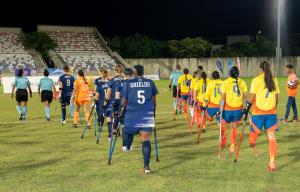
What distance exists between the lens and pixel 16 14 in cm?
8762

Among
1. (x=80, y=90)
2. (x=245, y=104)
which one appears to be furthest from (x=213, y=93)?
(x=80, y=90)

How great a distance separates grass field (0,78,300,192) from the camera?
9.12 meters

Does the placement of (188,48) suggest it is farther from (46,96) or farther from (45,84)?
(46,96)

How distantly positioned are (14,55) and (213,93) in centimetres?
6121

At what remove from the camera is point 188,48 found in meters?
89.5

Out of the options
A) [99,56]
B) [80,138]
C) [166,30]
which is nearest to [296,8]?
[166,30]

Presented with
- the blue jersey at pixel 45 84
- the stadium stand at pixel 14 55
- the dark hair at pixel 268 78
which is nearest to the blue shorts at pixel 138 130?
the dark hair at pixel 268 78

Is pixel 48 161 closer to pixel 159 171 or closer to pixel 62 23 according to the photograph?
pixel 159 171

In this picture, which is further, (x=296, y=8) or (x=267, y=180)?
(x=296, y=8)

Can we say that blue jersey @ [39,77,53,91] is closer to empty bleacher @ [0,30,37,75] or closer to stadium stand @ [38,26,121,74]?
empty bleacher @ [0,30,37,75]

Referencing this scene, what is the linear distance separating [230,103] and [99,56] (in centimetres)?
6837

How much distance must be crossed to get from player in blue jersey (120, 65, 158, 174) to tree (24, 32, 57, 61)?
212ft

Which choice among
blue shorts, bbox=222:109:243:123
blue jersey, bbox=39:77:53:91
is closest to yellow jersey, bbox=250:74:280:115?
blue shorts, bbox=222:109:243:123

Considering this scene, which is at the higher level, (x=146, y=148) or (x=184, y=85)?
(x=184, y=85)
